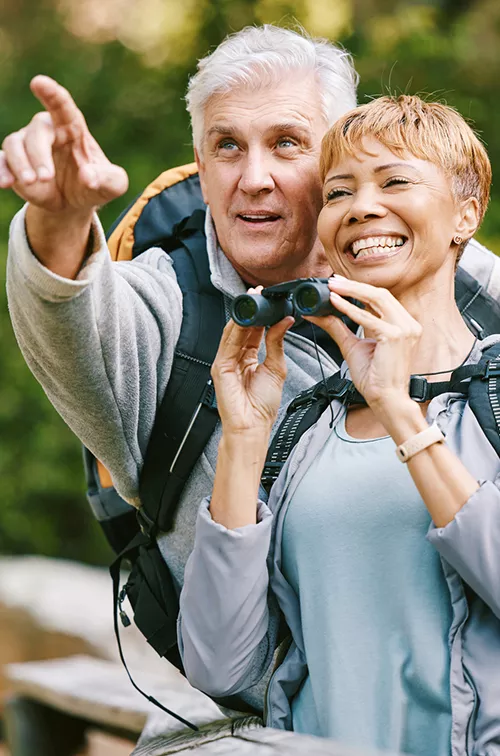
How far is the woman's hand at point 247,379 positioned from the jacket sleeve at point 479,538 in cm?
51

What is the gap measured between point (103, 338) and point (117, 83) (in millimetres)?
6689

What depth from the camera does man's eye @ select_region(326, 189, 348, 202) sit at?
220 centimetres

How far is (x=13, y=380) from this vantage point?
828 centimetres

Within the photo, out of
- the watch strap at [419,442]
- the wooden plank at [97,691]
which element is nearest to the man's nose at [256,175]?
the watch strap at [419,442]

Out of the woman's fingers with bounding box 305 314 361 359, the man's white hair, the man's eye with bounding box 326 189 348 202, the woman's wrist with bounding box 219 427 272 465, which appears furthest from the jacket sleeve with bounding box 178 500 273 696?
the man's white hair

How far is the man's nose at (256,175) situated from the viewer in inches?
102

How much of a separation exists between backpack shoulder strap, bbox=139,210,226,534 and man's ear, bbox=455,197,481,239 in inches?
27.5

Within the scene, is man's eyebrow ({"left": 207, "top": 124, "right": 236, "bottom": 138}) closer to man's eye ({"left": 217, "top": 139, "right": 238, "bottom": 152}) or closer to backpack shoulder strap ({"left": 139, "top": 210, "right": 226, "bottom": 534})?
man's eye ({"left": 217, "top": 139, "right": 238, "bottom": 152})

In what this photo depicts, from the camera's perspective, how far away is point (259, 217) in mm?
2668

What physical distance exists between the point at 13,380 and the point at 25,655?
2750mm

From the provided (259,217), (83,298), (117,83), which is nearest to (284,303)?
(83,298)

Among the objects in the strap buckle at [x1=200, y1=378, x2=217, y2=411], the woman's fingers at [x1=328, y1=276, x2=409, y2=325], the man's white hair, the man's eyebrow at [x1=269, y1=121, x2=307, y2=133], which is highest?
the man's white hair

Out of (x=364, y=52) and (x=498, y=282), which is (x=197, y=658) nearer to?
(x=498, y=282)

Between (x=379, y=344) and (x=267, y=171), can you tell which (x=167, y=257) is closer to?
(x=267, y=171)
